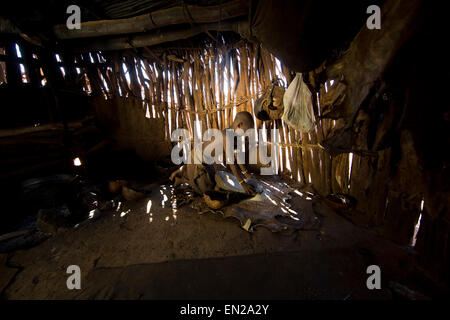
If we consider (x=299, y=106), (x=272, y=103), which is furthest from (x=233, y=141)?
(x=299, y=106)

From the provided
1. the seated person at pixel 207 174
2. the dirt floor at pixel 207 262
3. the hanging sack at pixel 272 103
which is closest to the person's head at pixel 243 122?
the seated person at pixel 207 174

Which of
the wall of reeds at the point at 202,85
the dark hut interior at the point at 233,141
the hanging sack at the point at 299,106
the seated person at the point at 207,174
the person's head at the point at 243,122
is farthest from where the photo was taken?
the person's head at the point at 243,122

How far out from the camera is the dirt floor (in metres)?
1.72

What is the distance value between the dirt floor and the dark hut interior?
0.02m

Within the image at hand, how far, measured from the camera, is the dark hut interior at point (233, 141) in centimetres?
166

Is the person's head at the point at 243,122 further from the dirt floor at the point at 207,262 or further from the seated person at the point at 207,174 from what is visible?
the dirt floor at the point at 207,262

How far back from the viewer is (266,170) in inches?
207

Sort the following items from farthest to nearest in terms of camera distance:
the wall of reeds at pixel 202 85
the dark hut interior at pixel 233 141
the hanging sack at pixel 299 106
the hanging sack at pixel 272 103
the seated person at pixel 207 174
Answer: the hanging sack at pixel 272 103 < the seated person at pixel 207 174 < the wall of reeds at pixel 202 85 < the hanging sack at pixel 299 106 < the dark hut interior at pixel 233 141

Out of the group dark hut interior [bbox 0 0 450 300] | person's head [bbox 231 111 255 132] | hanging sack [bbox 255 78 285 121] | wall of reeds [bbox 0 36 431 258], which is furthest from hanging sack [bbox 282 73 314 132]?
person's head [bbox 231 111 255 132]

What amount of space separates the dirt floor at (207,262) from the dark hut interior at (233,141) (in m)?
0.02

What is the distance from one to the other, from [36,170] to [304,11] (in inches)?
230

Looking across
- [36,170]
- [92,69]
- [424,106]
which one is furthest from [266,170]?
[92,69]

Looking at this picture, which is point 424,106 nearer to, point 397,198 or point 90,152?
point 397,198

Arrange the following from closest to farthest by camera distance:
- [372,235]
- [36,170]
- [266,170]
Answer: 1. [372,235]
2. [36,170]
3. [266,170]
